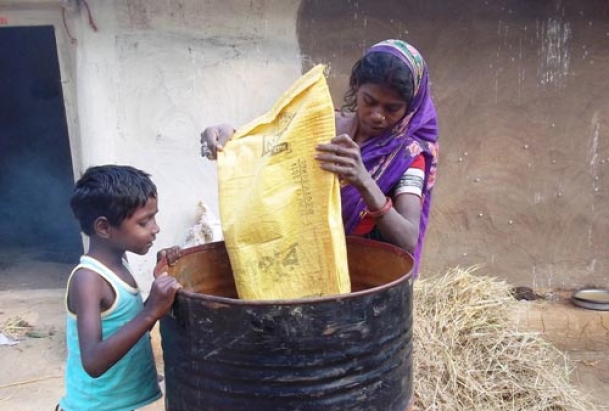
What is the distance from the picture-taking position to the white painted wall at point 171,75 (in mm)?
4016

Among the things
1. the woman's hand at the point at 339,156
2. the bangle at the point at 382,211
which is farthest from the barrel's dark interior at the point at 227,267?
the woman's hand at the point at 339,156

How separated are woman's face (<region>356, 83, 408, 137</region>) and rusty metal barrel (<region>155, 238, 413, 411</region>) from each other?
53 cm

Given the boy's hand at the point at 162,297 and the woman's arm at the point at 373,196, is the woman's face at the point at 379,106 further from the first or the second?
the boy's hand at the point at 162,297

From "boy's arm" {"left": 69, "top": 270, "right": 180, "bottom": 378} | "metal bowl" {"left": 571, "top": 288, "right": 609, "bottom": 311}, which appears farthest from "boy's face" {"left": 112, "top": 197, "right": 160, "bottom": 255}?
"metal bowl" {"left": 571, "top": 288, "right": 609, "bottom": 311}

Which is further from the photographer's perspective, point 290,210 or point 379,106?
point 379,106

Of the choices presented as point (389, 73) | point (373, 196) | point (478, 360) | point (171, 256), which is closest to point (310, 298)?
point (373, 196)

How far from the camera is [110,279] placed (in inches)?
74.4

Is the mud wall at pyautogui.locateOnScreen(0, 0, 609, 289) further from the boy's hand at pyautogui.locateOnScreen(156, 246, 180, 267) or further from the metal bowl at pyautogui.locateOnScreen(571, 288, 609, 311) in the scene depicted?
the boy's hand at pyautogui.locateOnScreen(156, 246, 180, 267)

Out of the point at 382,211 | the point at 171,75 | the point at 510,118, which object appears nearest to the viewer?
the point at 382,211

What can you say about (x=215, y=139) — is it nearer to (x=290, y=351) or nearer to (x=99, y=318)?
(x=99, y=318)

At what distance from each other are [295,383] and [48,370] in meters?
3.06

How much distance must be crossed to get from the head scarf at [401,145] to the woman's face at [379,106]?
0.05m

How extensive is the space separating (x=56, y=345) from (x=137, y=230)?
9.04ft

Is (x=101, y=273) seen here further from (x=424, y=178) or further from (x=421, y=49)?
(x=421, y=49)
